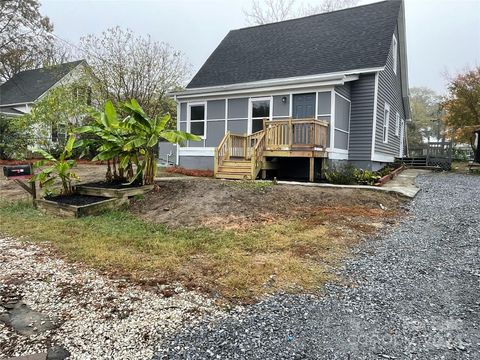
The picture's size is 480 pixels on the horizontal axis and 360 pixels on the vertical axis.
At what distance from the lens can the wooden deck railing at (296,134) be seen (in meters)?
10.2

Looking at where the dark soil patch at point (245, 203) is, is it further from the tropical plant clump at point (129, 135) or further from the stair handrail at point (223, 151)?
the stair handrail at point (223, 151)

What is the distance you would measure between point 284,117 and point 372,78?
3.66 m

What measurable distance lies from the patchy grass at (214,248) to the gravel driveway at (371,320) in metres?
0.37

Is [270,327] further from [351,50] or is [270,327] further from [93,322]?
[351,50]

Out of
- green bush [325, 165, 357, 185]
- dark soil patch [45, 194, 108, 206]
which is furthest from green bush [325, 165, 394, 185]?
dark soil patch [45, 194, 108, 206]

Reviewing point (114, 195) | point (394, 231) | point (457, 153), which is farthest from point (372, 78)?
point (457, 153)

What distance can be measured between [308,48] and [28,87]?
76.3ft

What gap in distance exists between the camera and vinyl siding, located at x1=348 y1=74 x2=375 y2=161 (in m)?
12.5

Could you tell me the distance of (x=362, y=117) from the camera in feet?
41.9

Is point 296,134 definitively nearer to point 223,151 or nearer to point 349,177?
point 349,177

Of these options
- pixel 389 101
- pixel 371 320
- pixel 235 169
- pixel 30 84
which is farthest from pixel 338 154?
pixel 30 84

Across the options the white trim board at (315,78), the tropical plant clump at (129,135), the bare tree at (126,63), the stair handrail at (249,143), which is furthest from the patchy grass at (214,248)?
the bare tree at (126,63)

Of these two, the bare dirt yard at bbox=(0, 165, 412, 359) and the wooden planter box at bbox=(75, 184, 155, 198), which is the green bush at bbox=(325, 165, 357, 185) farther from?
the wooden planter box at bbox=(75, 184, 155, 198)

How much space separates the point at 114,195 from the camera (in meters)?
7.50
